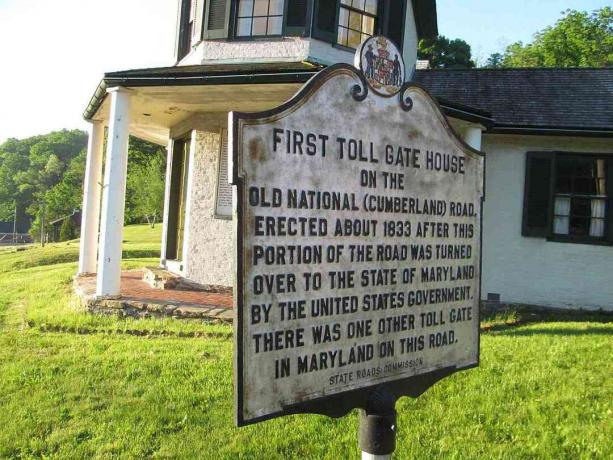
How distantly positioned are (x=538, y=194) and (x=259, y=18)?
240 inches

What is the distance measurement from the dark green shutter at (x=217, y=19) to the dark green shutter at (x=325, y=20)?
158 cm

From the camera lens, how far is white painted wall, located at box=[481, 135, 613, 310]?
10.8m

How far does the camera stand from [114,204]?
859 cm

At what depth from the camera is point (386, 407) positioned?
8.68ft

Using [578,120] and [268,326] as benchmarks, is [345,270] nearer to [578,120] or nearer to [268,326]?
[268,326]

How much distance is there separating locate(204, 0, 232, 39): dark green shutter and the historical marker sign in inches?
330

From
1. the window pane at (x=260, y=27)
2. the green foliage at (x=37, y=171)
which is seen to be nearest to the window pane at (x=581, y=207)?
the window pane at (x=260, y=27)

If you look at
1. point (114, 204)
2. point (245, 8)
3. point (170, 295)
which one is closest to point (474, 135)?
point (245, 8)

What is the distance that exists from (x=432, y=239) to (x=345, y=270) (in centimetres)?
62

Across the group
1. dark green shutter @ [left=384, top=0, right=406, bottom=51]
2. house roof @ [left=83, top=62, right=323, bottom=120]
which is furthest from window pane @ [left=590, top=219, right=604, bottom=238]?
house roof @ [left=83, top=62, right=323, bottom=120]

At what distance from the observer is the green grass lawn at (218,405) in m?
4.06

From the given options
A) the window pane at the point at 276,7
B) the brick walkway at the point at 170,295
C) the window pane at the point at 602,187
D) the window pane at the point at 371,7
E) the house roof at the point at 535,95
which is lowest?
the brick walkway at the point at 170,295

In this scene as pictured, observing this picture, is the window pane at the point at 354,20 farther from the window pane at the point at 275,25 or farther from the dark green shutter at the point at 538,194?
the dark green shutter at the point at 538,194

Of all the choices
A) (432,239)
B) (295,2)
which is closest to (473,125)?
(295,2)
